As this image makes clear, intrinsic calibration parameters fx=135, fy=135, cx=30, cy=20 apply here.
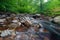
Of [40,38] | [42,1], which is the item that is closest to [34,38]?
[40,38]

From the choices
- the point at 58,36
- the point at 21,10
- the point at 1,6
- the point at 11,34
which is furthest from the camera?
the point at 21,10

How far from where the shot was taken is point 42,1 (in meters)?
21.0

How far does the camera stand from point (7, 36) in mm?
3439

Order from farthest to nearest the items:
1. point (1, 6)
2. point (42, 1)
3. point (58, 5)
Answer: point (42, 1), point (58, 5), point (1, 6)

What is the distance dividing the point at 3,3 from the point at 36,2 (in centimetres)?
1488

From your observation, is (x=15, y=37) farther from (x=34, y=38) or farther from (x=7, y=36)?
(x=34, y=38)

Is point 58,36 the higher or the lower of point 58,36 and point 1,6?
the lower

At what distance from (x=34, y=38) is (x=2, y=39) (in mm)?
841

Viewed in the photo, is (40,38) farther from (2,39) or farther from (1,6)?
(1,6)

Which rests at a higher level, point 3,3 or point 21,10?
point 3,3

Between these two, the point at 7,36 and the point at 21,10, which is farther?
the point at 21,10

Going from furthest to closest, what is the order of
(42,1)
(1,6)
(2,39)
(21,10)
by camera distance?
(42,1) < (21,10) < (1,6) < (2,39)

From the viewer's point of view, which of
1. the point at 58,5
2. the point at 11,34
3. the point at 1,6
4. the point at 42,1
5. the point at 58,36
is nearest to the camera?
the point at 11,34

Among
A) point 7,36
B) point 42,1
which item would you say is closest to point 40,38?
point 7,36
